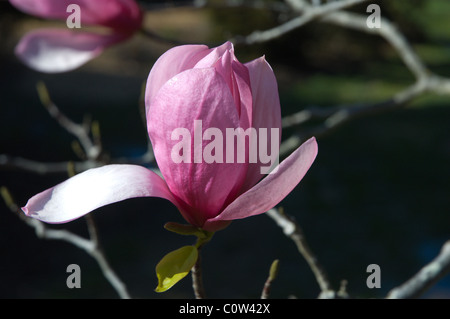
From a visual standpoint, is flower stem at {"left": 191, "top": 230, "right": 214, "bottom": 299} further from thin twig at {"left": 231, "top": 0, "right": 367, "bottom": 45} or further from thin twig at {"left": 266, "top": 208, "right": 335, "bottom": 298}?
thin twig at {"left": 231, "top": 0, "right": 367, "bottom": 45}

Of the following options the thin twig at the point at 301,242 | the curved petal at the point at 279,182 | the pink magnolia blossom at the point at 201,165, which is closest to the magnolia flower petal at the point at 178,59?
the pink magnolia blossom at the point at 201,165

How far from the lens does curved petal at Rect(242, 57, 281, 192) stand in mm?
497

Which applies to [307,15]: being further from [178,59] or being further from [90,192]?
[90,192]

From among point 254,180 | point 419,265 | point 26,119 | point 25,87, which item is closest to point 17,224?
point 26,119

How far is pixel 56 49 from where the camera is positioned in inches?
30.2

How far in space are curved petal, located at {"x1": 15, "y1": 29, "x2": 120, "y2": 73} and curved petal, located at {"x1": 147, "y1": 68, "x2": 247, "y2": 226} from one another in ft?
1.04

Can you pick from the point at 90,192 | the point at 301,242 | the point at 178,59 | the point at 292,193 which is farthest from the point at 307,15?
the point at 292,193

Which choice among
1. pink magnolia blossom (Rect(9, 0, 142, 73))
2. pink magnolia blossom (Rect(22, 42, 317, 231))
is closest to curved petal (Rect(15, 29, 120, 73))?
pink magnolia blossom (Rect(9, 0, 142, 73))

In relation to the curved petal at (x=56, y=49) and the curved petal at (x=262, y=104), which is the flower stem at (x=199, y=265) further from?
the curved petal at (x=56, y=49)

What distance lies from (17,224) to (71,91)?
297 centimetres

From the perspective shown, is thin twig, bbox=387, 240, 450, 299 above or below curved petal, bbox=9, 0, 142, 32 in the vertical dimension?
below

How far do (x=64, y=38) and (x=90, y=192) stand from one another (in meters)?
0.38

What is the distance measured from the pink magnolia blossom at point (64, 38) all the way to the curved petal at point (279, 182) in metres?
0.39

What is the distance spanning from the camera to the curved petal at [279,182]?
0.45 meters
